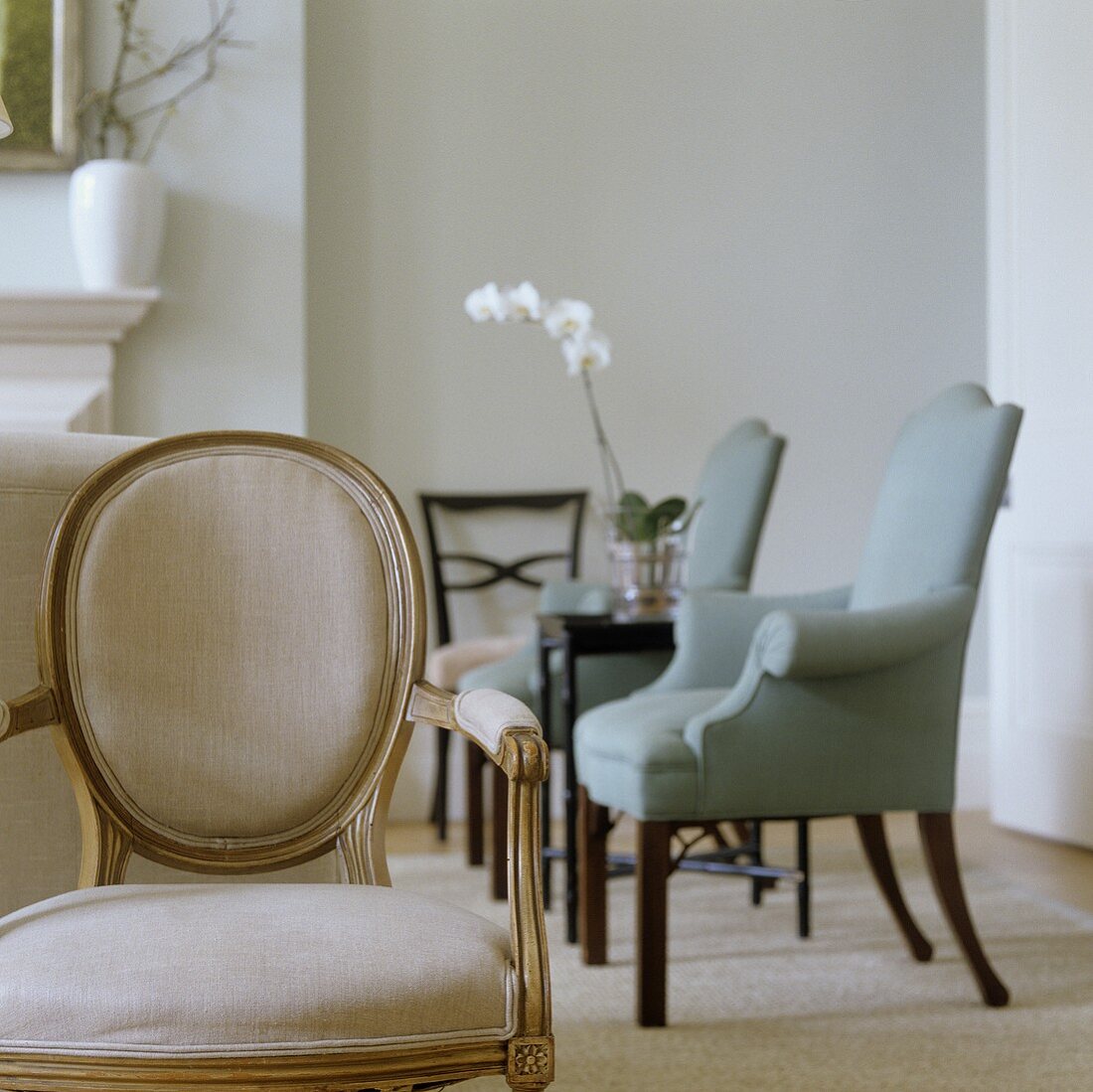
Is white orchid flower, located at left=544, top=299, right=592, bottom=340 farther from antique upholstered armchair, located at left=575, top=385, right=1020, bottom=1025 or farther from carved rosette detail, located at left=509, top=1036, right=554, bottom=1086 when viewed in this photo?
carved rosette detail, located at left=509, top=1036, right=554, bottom=1086

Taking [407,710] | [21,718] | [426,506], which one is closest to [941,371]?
[426,506]

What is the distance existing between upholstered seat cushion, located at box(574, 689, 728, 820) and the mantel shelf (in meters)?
1.88

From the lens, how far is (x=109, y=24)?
380 centimetres

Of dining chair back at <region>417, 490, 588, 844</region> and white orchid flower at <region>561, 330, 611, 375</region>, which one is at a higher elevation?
white orchid flower at <region>561, 330, 611, 375</region>

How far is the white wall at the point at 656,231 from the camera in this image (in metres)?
4.22

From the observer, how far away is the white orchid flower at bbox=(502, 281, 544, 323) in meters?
2.96

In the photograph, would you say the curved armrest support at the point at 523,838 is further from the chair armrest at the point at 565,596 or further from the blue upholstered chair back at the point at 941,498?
the chair armrest at the point at 565,596

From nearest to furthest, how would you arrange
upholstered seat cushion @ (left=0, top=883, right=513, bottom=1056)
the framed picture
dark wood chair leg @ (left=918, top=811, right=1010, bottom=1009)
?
upholstered seat cushion @ (left=0, top=883, right=513, bottom=1056)
dark wood chair leg @ (left=918, top=811, right=1010, bottom=1009)
the framed picture

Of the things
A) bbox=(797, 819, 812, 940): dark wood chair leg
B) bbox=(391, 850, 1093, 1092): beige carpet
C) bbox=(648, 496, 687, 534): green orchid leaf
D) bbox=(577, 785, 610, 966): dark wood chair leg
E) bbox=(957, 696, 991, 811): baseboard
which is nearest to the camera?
bbox=(391, 850, 1093, 1092): beige carpet

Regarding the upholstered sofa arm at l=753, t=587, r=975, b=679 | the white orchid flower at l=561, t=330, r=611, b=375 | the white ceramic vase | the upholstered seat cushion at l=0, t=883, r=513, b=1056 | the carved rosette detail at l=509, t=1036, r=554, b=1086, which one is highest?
the white ceramic vase

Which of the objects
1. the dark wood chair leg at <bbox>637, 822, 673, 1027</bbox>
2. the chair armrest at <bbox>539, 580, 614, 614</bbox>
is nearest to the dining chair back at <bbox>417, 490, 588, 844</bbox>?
the chair armrest at <bbox>539, 580, 614, 614</bbox>

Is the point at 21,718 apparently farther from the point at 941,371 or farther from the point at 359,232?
the point at 941,371

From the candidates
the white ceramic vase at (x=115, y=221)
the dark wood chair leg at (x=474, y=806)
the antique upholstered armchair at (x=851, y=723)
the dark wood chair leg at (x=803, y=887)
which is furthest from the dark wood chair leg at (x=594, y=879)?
the white ceramic vase at (x=115, y=221)

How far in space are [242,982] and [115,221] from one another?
9.46 feet
